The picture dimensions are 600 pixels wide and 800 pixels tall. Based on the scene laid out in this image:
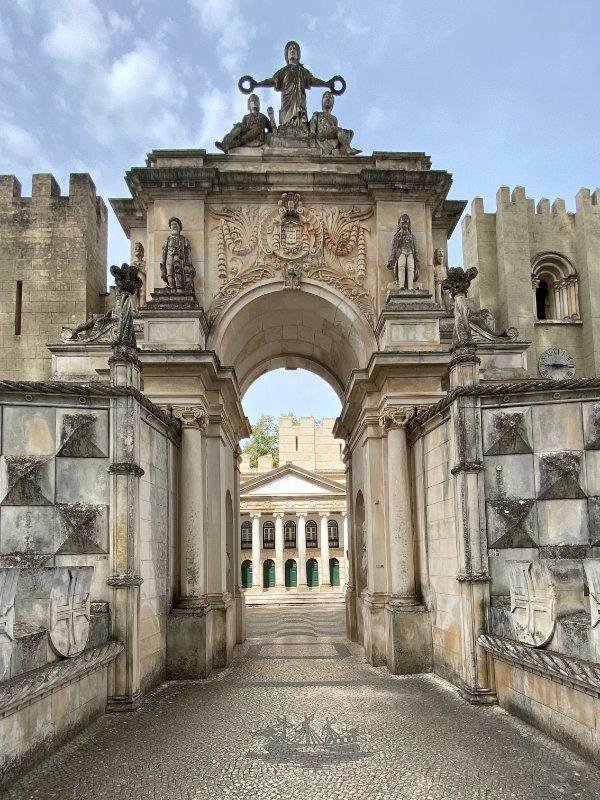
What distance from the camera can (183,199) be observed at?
1404cm

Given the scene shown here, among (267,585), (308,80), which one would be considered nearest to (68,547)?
(308,80)

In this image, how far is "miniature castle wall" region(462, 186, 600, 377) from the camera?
25.8 metres

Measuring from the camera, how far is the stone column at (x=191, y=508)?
12.4 m

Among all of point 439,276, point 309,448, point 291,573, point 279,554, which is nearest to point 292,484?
point 279,554

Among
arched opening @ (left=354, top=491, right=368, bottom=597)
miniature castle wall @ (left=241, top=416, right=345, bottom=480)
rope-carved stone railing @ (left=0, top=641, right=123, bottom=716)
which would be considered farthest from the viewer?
miniature castle wall @ (left=241, top=416, right=345, bottom=480)

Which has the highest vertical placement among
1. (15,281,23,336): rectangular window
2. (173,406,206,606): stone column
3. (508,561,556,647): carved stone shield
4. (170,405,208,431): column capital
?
(15,281,23,336): rectangular window

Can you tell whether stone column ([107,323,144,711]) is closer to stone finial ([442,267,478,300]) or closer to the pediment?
stone finial ([442,267,478,300])

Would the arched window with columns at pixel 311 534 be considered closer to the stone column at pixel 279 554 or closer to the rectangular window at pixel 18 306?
the stone column at pixel 279 554

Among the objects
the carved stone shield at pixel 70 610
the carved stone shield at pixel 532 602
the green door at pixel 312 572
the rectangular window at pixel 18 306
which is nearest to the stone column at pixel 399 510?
the carved stone shield at pixel 532 602

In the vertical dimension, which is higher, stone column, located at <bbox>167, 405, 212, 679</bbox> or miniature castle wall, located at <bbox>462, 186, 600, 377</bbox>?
miniature castle wall, located at <bbox>462, 186, 600, 377</bbox>

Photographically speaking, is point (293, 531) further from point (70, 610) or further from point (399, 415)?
point (70, 610)

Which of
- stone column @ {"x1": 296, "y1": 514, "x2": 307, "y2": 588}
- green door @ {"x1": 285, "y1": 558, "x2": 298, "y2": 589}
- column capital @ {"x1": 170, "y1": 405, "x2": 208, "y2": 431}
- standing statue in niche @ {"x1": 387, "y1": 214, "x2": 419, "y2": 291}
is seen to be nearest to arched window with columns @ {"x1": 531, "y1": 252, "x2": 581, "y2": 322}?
standing statue in niche @ {"x1": 387, "y1": 214, "x2": 419, "y2": 291}

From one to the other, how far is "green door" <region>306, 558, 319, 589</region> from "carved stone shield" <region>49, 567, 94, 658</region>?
143 ft

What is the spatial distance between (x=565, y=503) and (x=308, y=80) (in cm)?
1128
